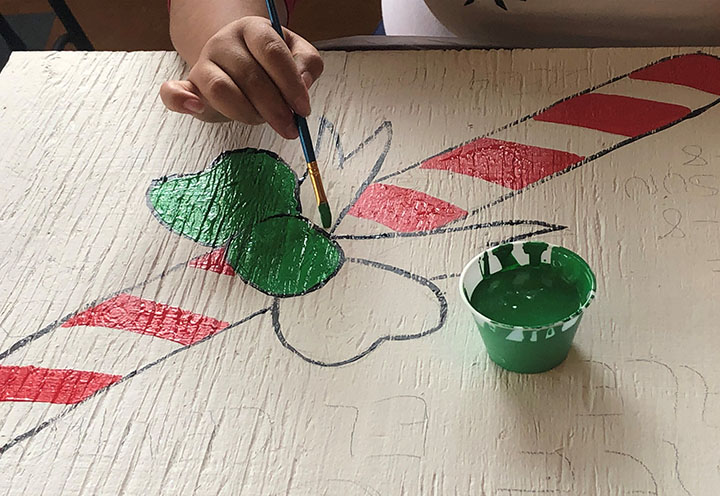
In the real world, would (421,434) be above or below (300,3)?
above

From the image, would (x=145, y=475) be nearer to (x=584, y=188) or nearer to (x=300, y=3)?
(x=584, y=188)

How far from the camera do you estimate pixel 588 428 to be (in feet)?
1.74

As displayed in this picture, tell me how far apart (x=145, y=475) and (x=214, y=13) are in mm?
532

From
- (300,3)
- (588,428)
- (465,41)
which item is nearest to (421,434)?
(588,428)

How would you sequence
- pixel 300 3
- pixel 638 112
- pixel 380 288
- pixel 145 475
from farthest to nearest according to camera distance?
1. pixel 300 3
2. pixel 638 112
3. pixel 380 288
4. pixel 145 475

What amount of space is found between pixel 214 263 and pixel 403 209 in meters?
0.17

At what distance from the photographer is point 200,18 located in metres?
0.88

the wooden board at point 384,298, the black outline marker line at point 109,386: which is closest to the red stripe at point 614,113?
the wooden board at point 384,298

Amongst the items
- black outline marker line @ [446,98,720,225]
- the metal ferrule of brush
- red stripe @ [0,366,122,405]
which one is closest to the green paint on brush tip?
the metal ferrule of brush

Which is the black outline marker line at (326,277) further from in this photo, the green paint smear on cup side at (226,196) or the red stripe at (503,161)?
the red stripe at (503,161)

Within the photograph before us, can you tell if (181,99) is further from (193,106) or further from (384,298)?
(384,298)

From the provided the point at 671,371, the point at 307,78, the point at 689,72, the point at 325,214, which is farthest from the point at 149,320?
the point at 689,72

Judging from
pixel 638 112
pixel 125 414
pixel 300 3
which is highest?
pixel 125 414

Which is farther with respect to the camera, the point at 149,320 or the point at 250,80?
the point at 250,80
